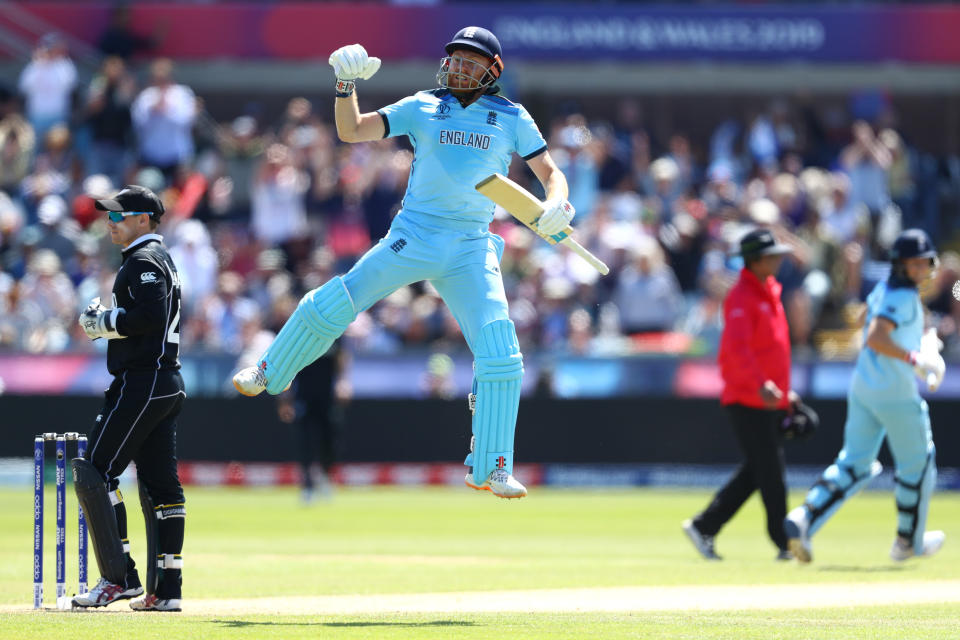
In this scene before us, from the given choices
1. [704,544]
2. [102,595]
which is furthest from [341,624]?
[704,544]

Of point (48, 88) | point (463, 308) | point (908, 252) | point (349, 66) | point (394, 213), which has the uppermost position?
point (48, 88)

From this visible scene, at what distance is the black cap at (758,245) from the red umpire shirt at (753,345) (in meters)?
0.18

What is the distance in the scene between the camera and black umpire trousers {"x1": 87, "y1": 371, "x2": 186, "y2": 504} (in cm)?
858

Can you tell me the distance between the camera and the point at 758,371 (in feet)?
39.4

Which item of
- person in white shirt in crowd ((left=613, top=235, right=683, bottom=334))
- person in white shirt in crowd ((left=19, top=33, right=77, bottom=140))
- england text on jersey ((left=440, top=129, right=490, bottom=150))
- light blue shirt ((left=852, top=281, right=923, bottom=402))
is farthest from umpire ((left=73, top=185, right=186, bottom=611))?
person in white shirt in crowd ((left=19, top=33, right=77, bottom=140))

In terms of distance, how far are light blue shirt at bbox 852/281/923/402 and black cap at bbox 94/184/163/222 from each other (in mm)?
5291

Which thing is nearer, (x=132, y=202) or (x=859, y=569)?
(x=132, y=202)

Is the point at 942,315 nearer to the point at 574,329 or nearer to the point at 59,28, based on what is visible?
the point at 574,329

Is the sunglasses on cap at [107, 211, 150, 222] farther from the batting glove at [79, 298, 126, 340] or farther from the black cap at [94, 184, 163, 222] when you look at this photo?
the batting glove at [79, 298, 126, 340]

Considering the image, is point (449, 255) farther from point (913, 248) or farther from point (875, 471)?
point (875, 471)

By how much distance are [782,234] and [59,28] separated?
12.7 meters

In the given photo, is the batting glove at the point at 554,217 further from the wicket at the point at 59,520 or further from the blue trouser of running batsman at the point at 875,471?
the blue trouser of running batsman at the point at 875,471

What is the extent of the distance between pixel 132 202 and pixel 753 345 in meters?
5.14

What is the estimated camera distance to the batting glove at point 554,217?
28.4ft
